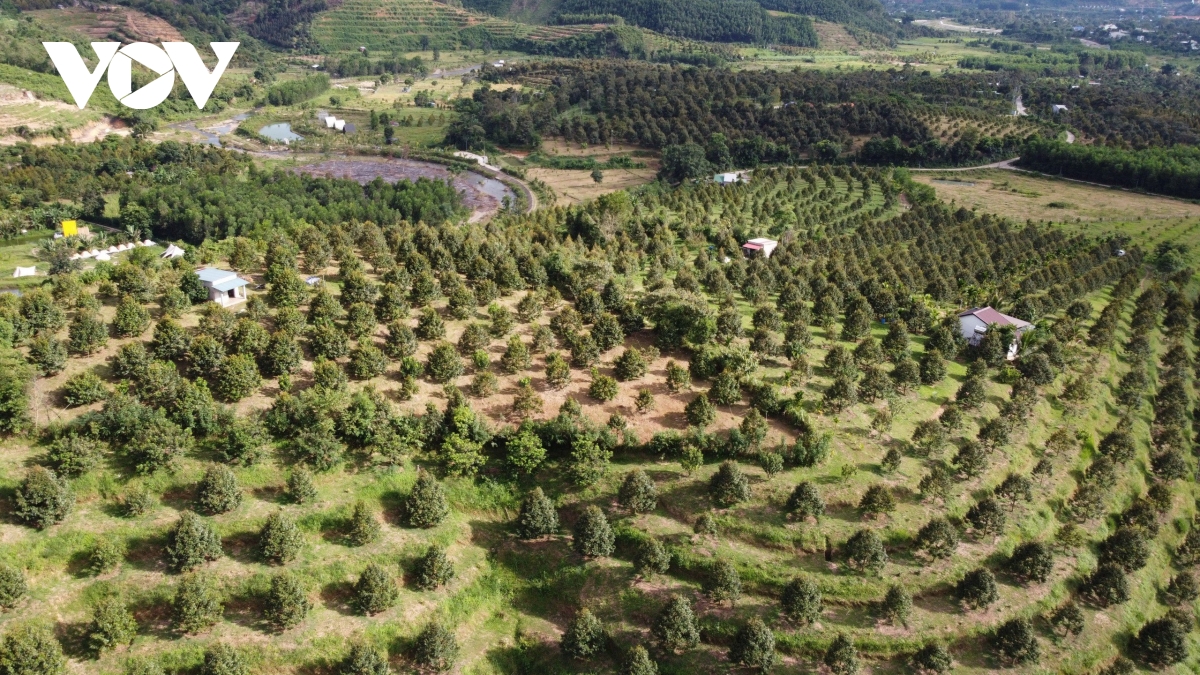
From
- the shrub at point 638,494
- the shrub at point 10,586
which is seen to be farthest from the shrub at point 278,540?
the shrub at point 638,494

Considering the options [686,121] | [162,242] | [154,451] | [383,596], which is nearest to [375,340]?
[154,451]

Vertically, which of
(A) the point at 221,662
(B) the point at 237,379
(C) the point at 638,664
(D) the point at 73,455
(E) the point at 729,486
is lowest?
(C) the point at 638,664

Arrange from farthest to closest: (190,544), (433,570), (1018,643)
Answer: (433,570) → (1018,643) → (190,544)

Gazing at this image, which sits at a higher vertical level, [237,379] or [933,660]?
[237,379]

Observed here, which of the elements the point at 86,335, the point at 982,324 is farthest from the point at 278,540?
the point at 982,324

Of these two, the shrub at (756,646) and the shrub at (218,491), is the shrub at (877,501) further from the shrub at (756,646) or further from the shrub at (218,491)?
the shrub at (218,491)

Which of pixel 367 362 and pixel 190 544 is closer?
pixel 190 544

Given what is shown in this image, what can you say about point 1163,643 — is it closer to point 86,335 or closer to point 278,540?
point 278,540

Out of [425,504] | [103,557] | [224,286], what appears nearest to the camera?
[103,557]
